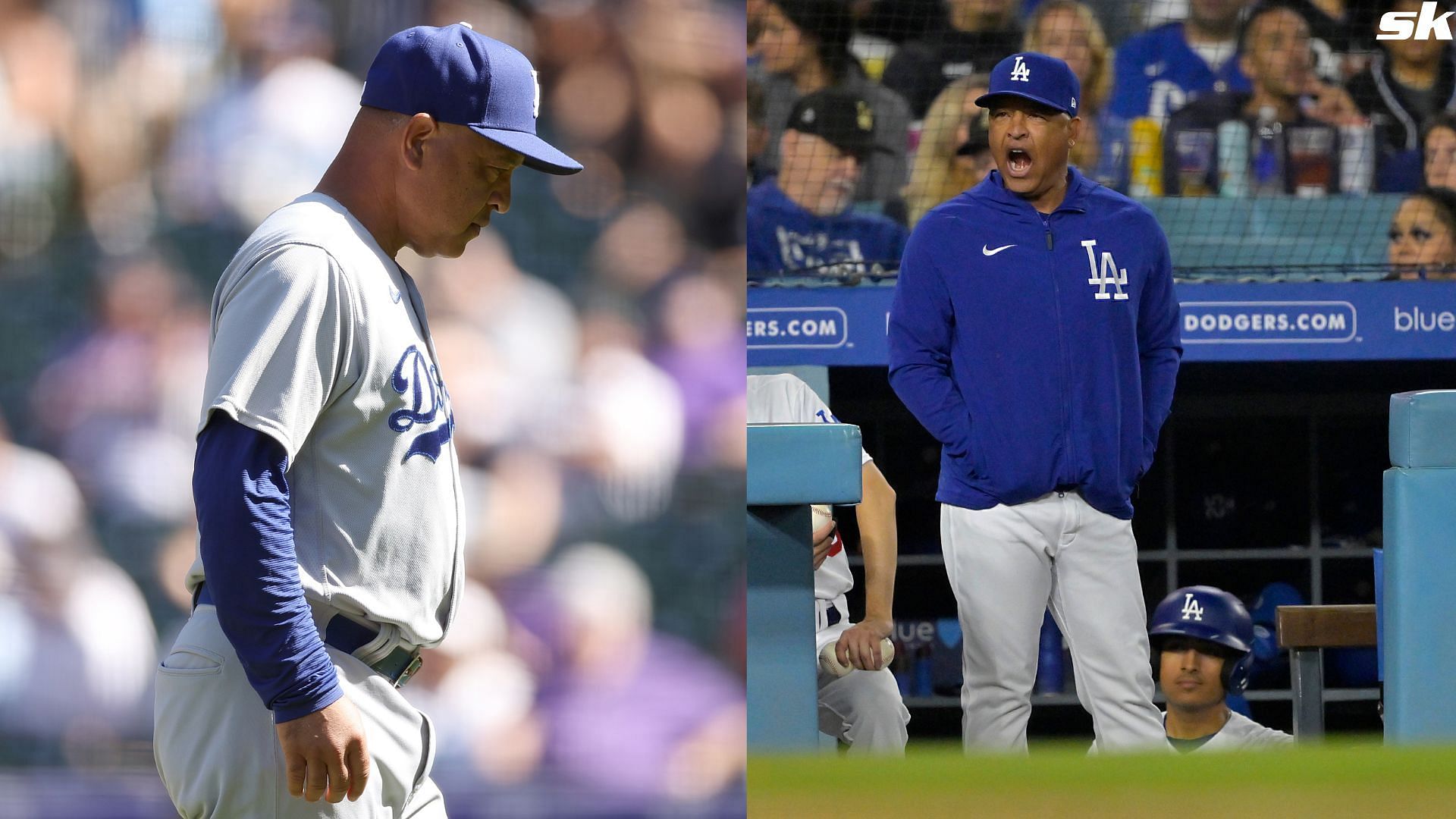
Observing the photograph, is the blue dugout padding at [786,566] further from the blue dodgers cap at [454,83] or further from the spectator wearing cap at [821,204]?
the spectator wearing cap at [821,204]

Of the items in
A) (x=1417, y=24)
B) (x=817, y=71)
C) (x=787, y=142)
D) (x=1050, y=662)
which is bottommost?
(x=1050, y=662)

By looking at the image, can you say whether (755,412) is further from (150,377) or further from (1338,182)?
(1338,182)

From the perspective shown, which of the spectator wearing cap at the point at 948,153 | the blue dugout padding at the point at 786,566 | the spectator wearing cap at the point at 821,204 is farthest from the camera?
the spectator wearing cap at the point at 948,153

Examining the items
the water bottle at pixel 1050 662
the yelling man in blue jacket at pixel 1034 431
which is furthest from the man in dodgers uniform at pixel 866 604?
the water bottle at pixel 1050 662

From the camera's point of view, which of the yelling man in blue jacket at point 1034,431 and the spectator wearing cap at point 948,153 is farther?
the spectator wearing cap at point 948,153

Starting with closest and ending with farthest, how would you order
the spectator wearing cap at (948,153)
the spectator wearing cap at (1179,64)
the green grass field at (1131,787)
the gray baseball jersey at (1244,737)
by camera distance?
the green grass field at (1131,787), the gray baseball jersey at (1244,737), the spectator wearing cap at (948,153), the spectator wearing cap at (1179,64)

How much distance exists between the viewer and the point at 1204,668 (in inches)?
148

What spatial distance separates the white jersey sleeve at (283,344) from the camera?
118 cm

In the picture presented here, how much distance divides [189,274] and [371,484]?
39 centimetres

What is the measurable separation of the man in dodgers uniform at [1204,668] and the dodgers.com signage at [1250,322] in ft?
6.08

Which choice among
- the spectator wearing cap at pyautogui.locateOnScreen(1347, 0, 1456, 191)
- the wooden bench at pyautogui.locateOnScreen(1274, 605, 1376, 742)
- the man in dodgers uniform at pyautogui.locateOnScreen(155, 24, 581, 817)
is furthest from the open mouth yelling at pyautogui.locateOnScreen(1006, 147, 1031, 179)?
the spectator wearing cap at pyautogui.locateOnScreen(1347, 0, 1456, 191)

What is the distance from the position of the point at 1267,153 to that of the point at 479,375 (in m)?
5.57

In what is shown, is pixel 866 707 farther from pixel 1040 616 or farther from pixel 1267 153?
pixel 1267 153

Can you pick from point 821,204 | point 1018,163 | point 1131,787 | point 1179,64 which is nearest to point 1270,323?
point 1179,64
